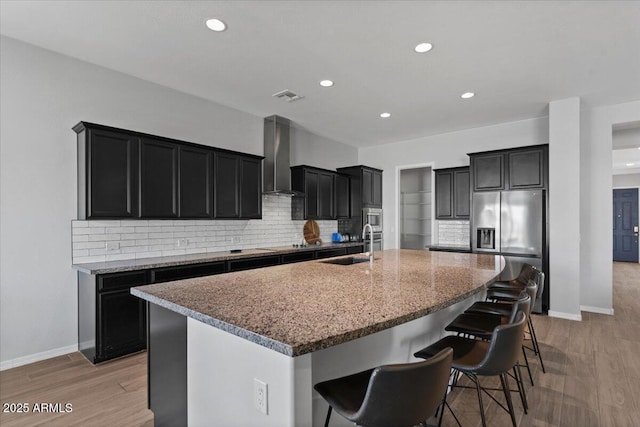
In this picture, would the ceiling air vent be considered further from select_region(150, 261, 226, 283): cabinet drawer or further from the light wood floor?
the light wood floor

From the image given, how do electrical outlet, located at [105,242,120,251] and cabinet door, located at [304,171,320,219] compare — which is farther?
cabinet door, located at [304,171,320,219]

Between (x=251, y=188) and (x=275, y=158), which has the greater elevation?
(x=275, y=158)

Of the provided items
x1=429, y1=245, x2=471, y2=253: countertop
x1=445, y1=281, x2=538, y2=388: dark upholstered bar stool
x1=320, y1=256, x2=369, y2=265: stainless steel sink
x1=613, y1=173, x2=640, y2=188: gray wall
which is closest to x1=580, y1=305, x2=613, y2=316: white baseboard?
x1=429, y1=245, x2=471, y2=253: countertop

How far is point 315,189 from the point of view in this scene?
19.1 ft

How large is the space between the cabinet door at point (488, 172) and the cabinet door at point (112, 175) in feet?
15.3

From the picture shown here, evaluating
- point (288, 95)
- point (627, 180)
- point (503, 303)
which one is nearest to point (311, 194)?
point (288, 95)

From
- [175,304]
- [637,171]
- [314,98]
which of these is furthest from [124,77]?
[637,171]

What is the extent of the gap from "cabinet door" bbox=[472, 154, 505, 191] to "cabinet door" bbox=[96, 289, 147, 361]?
15.8ft

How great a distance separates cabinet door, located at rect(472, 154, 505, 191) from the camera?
16.4 feet

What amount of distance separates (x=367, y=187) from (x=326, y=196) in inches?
39.6

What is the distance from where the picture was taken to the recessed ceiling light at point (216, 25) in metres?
2.72

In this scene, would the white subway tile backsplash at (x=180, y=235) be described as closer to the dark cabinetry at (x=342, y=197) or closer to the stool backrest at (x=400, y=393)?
the dark cabinetry at (x=342, y=197)

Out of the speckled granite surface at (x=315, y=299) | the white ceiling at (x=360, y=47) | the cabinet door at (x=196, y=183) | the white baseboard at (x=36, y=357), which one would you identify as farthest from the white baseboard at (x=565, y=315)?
the white baseboard at (x=36, y=357)

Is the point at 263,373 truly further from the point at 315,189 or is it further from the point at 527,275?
the point at 315,189
